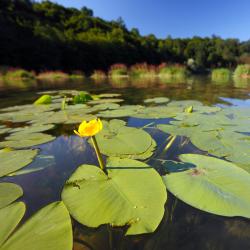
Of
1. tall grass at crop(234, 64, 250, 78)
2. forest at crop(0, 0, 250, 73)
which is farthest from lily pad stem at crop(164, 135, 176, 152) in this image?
forest at crop(0, 0, 250, 73)

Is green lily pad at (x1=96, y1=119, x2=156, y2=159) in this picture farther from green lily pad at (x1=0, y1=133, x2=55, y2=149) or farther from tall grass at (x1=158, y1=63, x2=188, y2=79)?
tall grass at (x1=158, y1=63, x2=188, y2=79)

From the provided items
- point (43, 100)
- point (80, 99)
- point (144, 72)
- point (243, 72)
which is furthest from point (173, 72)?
point (43, 100)

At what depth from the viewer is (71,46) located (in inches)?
692

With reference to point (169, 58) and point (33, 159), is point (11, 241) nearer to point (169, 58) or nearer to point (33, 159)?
point (33, 159)

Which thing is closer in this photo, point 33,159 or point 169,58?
point 33,159

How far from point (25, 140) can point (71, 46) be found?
17926mm

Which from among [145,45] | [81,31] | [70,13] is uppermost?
[70,13]

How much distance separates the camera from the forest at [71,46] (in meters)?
15.0

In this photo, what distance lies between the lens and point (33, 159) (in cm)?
91

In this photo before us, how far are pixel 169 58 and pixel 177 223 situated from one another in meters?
25.8

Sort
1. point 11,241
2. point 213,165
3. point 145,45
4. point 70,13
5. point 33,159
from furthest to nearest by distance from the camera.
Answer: point 70,13 → point 145,45 → point 33,159 → point 213,165 → point 11,241

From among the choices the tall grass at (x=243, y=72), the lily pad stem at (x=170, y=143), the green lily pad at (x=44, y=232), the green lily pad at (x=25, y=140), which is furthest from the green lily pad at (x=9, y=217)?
the tall grass at (x=243, y=72)

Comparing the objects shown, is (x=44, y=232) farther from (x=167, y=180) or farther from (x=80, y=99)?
(x=80, y=99)

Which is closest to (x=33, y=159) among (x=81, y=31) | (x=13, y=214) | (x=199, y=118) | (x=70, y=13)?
(x=13, y=214)
